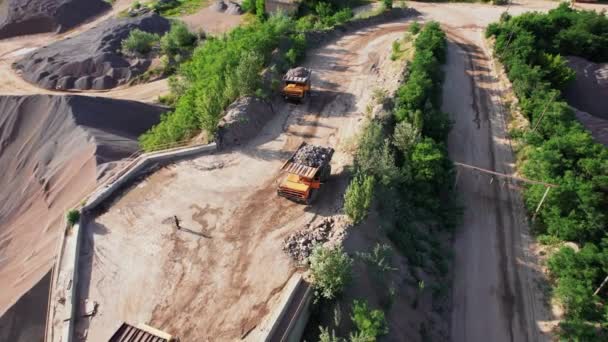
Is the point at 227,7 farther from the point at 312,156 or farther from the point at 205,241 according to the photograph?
the point at 205,241

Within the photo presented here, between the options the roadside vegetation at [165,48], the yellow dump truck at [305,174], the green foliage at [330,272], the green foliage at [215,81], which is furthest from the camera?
the roadside vegetation at [165,48]

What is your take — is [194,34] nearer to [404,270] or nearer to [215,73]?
[215,73]

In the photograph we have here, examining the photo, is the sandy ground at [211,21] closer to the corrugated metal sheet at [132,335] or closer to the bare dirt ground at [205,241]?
the bare dirt ground at [205,241]

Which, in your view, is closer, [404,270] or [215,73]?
[404,270]

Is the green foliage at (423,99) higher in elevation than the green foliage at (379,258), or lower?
higher

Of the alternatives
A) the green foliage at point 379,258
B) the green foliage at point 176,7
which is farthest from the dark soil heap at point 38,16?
the green foliage at point 379,258

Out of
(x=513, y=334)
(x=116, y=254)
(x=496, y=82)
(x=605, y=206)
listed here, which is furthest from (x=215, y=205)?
(x=496, y=82)

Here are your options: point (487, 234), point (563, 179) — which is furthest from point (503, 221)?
point (563, 179)
